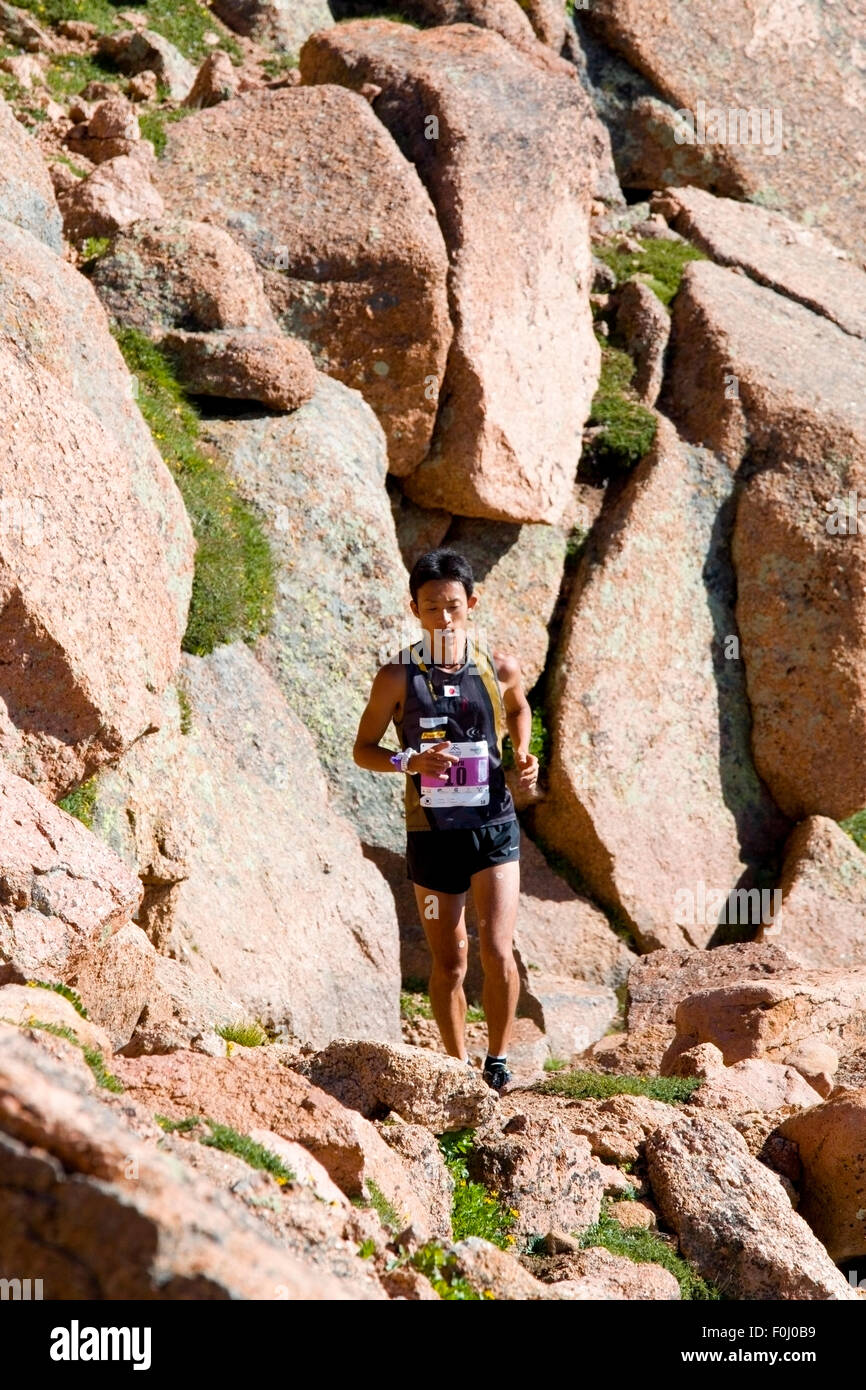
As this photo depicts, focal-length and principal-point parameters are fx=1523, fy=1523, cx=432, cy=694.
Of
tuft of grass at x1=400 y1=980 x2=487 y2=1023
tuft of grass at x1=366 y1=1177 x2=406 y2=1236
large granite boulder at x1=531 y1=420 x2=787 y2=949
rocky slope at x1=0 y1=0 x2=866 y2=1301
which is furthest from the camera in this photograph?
large granite boulder at x1=531 y1=420 x2=787 y2=949

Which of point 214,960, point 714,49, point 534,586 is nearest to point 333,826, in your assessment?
point 214,960

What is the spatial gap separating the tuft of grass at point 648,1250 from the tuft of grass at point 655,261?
39.2 ft

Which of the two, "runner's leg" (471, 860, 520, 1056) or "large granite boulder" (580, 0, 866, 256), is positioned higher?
"large granite boulder" (580, 0, 866, 256)

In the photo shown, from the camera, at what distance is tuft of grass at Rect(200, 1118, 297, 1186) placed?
458cm

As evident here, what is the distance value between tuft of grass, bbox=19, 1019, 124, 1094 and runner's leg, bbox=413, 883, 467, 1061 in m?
2.84

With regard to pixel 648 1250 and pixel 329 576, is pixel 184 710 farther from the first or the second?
pixel 648 1250

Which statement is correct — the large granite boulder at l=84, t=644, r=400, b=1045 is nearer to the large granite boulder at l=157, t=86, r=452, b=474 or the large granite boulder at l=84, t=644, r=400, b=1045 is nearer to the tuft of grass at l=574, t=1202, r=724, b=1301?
the tuft of grass at l=574, t=1202, r=724, b=1301

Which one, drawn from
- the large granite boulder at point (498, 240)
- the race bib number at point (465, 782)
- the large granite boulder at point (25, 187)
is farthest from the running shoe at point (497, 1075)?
the large granite boulder at point (498, 240)

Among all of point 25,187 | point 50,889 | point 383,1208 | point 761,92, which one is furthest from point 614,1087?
point 761,92

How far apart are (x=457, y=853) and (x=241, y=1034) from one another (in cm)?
137

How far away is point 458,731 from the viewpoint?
292 inches

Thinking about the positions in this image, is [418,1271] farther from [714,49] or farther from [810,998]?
[714,49]

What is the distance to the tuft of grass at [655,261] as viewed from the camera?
16562 mm

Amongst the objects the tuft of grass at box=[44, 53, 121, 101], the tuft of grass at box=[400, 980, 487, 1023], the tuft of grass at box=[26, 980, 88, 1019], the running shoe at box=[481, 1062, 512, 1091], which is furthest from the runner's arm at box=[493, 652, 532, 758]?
the tuft of grass at box=[44, 53, 121, 101]
